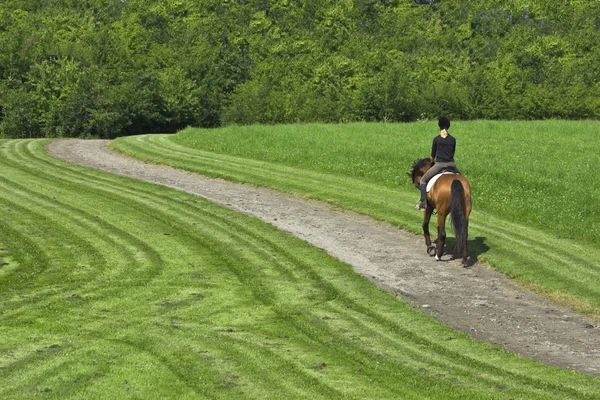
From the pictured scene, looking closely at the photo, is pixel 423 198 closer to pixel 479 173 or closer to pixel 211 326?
pixel 211 326

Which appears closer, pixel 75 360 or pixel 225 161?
pixel 75 360

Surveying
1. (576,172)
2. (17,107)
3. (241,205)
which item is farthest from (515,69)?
(241,205)

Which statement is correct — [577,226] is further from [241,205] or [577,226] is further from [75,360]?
[75,360]

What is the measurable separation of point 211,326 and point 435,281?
21.3ft

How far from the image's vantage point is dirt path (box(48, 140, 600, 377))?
1451cm

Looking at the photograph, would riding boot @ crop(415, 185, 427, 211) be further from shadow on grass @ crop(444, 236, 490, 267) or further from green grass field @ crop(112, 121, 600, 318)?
green grass field @ crop(112, 121, 600, 318)

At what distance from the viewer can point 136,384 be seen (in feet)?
36.8

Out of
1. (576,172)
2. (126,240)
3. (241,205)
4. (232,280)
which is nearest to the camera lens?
(232,280)

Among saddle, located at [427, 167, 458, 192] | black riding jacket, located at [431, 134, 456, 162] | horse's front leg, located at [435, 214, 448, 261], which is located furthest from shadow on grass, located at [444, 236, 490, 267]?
black riding jacket, located at [431, 134, 456, 162]

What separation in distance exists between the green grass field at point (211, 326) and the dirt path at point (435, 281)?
0.71 m

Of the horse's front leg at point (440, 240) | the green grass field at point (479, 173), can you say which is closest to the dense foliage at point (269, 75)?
the green grass field at point (479, 173)

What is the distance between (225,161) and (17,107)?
5136 cm

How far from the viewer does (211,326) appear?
47.2ft

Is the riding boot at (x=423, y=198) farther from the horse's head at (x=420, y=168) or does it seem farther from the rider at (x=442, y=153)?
the horse's head at (x=420, y=168)
